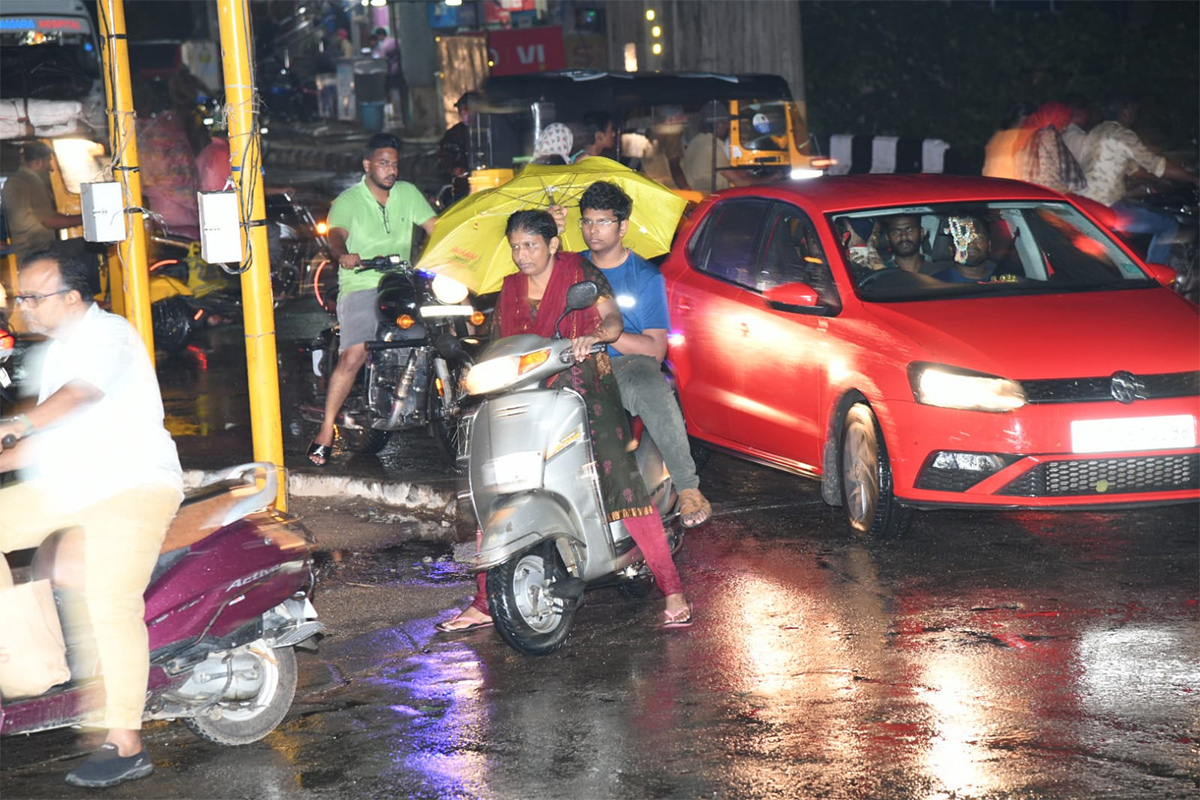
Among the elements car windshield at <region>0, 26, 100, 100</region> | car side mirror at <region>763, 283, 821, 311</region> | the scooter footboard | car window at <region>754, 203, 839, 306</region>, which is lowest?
the scooter footboard

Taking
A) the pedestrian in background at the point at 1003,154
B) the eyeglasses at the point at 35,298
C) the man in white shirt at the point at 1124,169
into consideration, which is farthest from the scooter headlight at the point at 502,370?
the man in white shirt at the point at 1124,169

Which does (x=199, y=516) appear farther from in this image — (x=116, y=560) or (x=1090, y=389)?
(x=1090, y=389)

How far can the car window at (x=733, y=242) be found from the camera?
28.0 feet

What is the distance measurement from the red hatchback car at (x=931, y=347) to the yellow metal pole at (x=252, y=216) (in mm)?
2332

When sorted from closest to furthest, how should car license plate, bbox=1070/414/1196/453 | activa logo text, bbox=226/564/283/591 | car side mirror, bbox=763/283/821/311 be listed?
activa logo text, bbox=226/564/283/591 < car license plate, bbox=1070/414/1196/453 < car side mirror, bbox=763/283/821/311

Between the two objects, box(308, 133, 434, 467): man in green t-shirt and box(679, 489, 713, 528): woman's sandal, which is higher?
box(308, 133, 434, 467): man in green t-shirt

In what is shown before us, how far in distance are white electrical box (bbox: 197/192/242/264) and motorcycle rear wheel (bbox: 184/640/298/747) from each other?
6.98 feet

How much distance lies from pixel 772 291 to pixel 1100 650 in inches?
99.2

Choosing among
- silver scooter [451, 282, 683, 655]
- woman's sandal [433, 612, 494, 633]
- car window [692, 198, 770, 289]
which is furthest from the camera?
car window [692, 198, 770, 289]

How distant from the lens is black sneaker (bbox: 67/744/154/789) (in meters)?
5.00

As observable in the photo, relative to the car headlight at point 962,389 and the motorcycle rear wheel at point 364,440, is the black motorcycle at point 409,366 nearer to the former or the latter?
the motorcycle rear wheel at point 364,440

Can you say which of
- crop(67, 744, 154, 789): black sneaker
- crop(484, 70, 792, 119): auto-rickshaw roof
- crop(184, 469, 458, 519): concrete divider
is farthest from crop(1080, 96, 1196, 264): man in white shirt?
crop(67, 744, 154, 789): black sneaker

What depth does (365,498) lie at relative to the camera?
908 cm

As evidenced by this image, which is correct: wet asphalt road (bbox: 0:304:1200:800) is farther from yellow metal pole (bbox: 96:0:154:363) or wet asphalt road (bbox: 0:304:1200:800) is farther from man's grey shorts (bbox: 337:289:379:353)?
man's grey shorts (bbox: 337:289:379:353)
